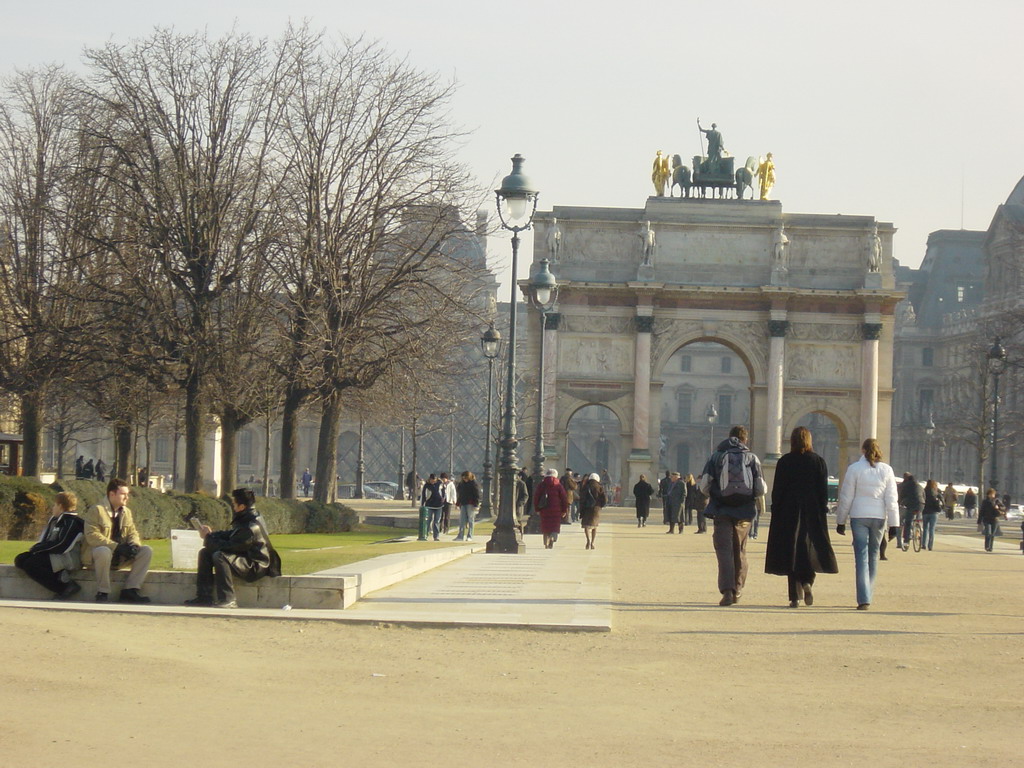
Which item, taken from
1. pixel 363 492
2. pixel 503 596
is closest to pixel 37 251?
pixel 503 596

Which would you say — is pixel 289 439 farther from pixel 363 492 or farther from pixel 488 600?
pixel 363 492

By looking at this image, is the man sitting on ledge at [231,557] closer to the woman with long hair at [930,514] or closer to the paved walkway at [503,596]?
the paved walkway at [503,596]

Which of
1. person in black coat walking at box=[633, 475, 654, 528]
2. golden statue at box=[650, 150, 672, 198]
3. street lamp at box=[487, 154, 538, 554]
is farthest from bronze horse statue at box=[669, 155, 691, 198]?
street lamp at box=[487, 154, 538, 554]

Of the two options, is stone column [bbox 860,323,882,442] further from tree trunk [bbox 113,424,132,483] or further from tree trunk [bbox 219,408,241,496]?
tree trunk [bbox 219,408,241,496]

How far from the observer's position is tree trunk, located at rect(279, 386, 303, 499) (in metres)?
41.8

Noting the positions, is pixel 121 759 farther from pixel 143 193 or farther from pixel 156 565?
pixel 143 193

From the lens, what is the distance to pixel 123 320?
39.2 m

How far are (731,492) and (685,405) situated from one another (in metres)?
132

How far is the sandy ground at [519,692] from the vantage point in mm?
9398

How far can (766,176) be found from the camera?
72.8m

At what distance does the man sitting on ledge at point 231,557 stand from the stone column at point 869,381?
57199 mm

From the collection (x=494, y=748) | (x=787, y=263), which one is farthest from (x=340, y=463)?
(x=494, y=748)

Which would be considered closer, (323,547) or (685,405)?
(323,547)

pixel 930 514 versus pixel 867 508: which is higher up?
pixel 867 508
